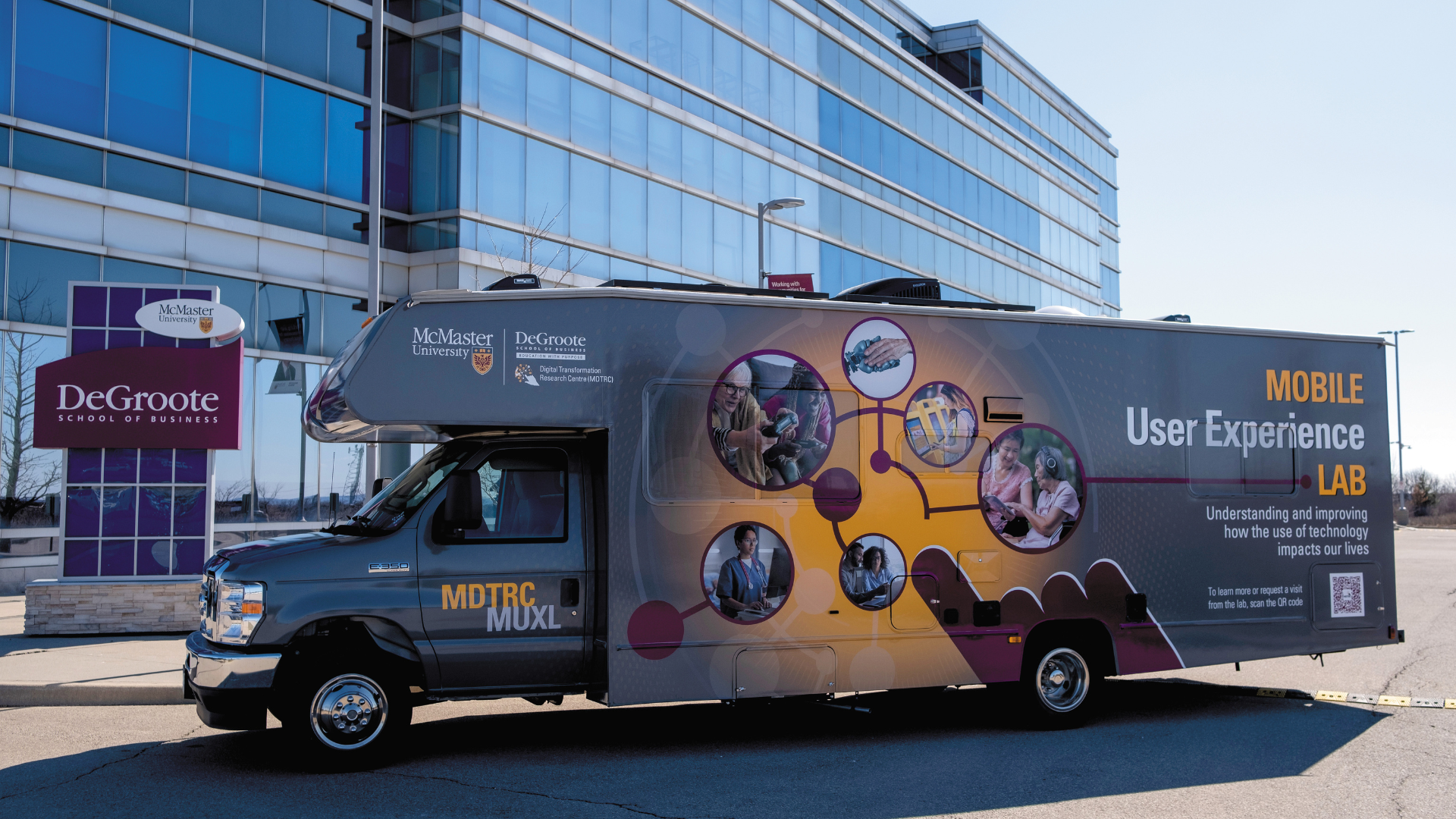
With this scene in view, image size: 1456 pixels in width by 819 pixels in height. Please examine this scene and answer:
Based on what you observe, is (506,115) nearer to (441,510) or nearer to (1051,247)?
(441,510)

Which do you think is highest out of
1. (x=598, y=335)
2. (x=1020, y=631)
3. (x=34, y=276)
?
(x=34, y=276)

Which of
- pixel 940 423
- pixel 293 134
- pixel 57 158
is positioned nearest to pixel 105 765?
pixel 940 423

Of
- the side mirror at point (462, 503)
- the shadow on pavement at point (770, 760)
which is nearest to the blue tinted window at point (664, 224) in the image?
the shadow on pavement at point (770, 760)

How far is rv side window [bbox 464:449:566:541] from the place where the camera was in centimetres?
761

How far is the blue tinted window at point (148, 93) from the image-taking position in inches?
750

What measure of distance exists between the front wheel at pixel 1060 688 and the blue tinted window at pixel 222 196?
17.4m

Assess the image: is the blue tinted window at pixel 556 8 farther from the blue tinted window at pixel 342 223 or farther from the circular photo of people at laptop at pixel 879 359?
the circular photo of people at laptop at pixel 879 359

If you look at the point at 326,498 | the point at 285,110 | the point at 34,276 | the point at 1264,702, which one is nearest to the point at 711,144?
the point at 285,110

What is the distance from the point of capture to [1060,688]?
28.7 ft

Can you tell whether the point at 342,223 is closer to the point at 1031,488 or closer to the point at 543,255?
the point at 543,255

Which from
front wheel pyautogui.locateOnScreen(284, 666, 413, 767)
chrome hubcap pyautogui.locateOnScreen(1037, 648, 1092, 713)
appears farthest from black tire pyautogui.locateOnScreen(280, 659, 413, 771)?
chrome hubcap pyautogui.locateOnScreen(1037, 648, 1092, 713)

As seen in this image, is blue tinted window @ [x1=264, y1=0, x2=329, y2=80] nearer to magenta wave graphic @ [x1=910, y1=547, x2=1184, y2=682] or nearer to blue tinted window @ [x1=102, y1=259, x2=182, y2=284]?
blue tinted window @ [x1=102, y1=259, x2=182, y2=284]

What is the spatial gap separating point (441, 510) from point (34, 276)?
565 inches

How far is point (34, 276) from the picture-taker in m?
18.1
